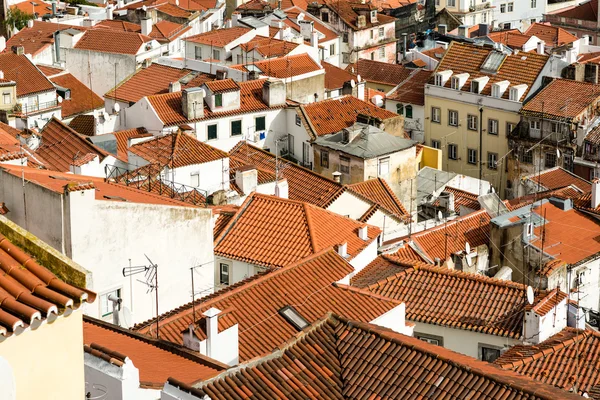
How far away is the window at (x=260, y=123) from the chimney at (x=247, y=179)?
40.0 feet

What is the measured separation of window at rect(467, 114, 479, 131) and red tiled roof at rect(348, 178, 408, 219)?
17.3 metres

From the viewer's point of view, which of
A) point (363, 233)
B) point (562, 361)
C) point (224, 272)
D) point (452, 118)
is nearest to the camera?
point (562, 361)

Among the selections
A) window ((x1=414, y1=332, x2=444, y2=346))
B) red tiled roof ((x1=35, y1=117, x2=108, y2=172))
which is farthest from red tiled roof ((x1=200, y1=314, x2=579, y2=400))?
red tiled roof ((x1=35, y1=117, x2=108, y2=172))

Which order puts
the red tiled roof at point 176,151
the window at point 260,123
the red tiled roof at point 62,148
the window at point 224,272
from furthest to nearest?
the window at point 260,123 → the red tiled roof at point 176,151 → the red tiled roof at point 62,148 → the window at point 224,272

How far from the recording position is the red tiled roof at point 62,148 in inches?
1651

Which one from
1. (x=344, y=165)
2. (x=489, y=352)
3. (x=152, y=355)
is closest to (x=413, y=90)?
(x=344, y=165)

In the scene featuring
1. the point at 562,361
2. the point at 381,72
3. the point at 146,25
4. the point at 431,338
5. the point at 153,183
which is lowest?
the point at 381,72

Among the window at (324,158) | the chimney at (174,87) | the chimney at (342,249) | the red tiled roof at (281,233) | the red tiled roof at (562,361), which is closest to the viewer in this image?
the red tiled roof at (562,361)

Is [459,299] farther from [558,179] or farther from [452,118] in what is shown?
[452,118]

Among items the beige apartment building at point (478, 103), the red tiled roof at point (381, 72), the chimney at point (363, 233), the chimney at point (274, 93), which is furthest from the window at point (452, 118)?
the chimney at point (363, 233)

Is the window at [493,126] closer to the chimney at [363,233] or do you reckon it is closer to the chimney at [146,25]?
the chimney at [146,25]

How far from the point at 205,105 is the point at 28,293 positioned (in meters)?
45.5

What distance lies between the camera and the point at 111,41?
2901 inches

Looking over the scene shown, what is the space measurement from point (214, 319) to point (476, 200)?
30358mm
